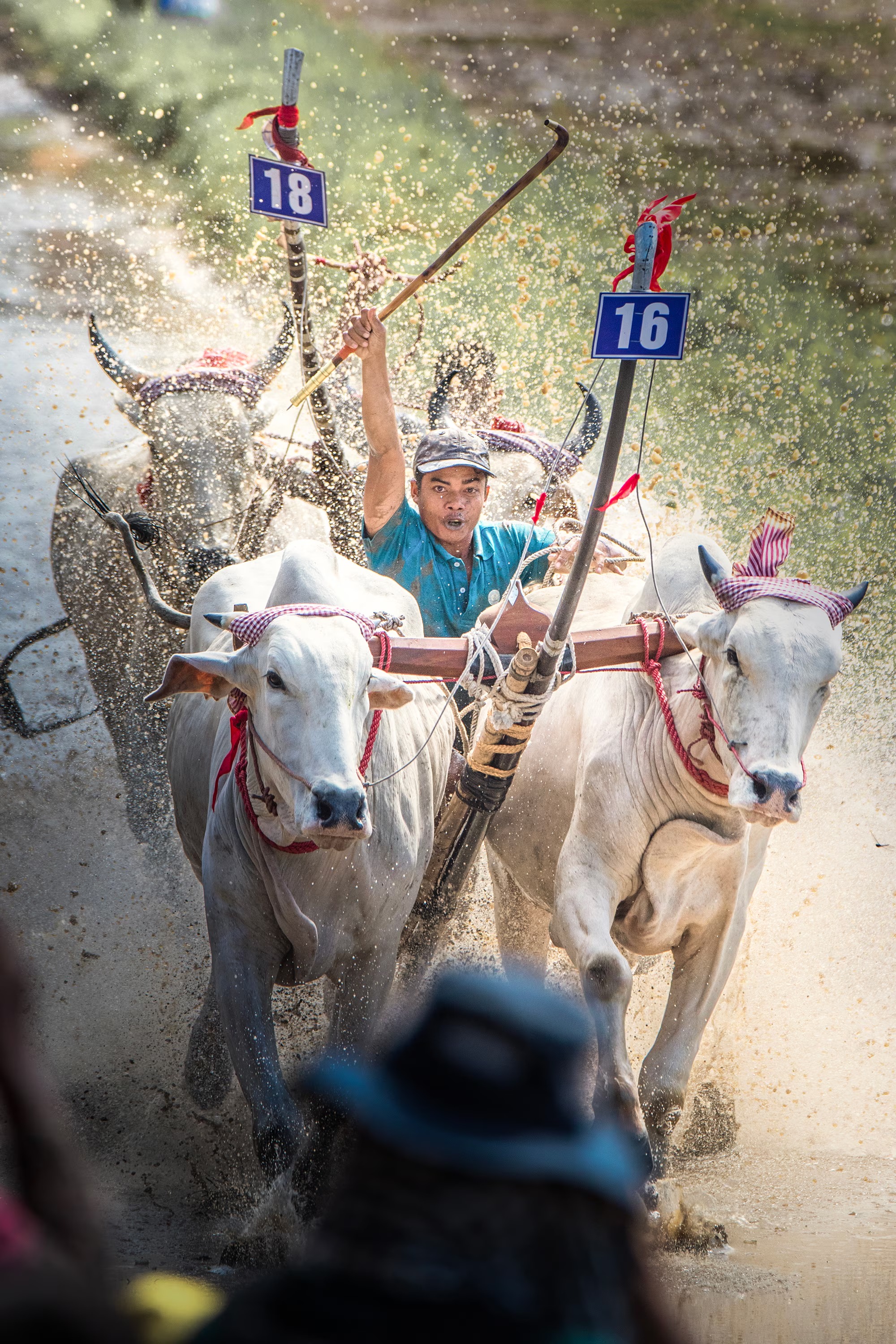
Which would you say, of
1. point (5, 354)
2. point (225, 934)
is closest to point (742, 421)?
point (5, 354)

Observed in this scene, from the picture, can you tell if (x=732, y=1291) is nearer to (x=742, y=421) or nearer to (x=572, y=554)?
(x=572, y=554)

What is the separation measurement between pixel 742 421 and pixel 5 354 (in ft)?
17.9

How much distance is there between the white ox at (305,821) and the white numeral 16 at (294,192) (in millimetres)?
1033

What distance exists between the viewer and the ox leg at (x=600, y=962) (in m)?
3.38

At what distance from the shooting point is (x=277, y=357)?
6133mm

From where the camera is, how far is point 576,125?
10.4m

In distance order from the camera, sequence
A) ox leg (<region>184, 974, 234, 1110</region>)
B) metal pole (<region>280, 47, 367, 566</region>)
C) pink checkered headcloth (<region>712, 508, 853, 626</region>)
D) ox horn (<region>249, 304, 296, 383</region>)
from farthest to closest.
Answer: ox horn (<region>249, 304, 296, 383</region>) → metal pole (<region>280, 47, 367, 566</region>) → ox leg (<region>184, 974, 234, 1110</region>) → pink checkered headcloth (<region>712, 508, 853, 626</region>)

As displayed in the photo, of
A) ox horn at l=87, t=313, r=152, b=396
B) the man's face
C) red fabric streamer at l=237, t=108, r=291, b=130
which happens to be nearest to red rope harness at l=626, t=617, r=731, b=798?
the man's face

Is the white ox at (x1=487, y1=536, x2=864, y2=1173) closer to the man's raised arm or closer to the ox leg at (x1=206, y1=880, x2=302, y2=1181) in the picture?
the ox leg at (x1=206, y1=880, x2=302, y2=1181)

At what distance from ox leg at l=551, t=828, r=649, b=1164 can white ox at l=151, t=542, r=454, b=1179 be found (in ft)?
1.45

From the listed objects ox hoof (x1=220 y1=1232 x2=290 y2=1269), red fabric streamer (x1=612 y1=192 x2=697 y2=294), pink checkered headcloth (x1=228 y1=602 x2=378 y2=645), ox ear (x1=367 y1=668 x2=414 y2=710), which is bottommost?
ox hoof (x1=220 y1=1232 x2=290 y2=1269)

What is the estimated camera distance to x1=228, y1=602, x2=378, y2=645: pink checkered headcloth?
3.33 metres

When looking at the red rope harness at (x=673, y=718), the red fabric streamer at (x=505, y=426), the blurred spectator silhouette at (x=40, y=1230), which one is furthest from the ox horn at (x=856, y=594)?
the red fabric streamer at (x=505, y=426)

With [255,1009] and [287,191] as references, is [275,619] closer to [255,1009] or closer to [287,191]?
[255,1009]
